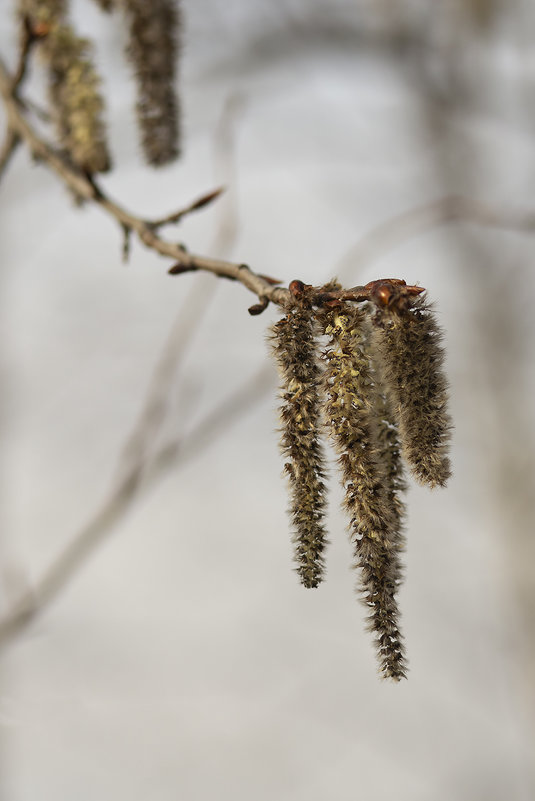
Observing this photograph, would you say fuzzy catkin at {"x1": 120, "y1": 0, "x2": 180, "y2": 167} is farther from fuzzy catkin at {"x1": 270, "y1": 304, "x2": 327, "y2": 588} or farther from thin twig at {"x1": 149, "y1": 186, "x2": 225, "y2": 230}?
fuzzy catkin at {"x1": 270, "y1": 304, "x2": 327, "y2": 588}

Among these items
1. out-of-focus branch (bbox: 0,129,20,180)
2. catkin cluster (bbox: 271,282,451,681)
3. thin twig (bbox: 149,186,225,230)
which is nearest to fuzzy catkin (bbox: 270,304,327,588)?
catkin cluster (bbox: 271,282,451,681)

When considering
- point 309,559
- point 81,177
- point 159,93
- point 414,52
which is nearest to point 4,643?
point 81,177

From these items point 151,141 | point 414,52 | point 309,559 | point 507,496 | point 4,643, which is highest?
point 414,52

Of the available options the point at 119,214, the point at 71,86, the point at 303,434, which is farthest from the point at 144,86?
the point at 303,434

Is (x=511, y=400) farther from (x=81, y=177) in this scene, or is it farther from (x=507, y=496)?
(x=81, y=177)

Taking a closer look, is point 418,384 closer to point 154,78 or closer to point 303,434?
point 303,434

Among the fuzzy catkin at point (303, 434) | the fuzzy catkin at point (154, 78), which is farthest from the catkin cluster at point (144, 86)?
the fuzzy catkin at point (303, 434)

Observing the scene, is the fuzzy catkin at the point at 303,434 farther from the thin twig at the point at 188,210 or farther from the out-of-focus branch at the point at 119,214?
the thin twig at the point at 188,210

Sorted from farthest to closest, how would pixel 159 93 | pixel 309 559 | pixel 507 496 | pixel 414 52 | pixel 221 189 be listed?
pixel 414 52
pixel 507 496
pixel 159 93
pixel 221 189
pixel 309 559

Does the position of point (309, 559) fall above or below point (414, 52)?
below
